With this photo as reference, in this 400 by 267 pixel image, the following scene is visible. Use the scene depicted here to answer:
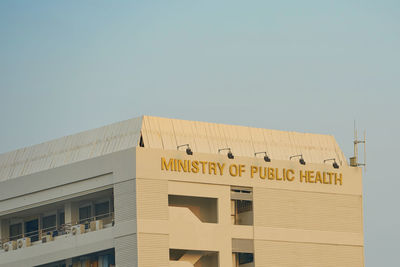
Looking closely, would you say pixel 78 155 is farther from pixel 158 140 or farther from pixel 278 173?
pixel 278 173

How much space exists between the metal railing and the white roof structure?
17.4 feet

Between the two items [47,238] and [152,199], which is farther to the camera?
[47,238]

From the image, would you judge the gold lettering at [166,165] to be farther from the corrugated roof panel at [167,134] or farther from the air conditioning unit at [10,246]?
the air conditioning unit at [10,246]

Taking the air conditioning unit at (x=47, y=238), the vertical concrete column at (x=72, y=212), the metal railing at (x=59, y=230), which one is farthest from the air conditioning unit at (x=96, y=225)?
the air conditioning unit at (x=47, y=238)

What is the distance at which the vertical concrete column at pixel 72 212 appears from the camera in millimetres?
127312

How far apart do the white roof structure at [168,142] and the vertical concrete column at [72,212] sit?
148 inches

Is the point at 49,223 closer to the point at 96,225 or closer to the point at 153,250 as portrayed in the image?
the point at 96,225

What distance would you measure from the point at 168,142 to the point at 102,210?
31.9 ft

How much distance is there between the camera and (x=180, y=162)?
4702 inches

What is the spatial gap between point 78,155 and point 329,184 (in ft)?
72.5

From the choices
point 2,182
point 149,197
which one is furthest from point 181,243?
point 2,182

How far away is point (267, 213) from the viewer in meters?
123

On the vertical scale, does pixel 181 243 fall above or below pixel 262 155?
below

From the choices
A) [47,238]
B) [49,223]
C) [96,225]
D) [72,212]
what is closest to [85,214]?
[72,212]
